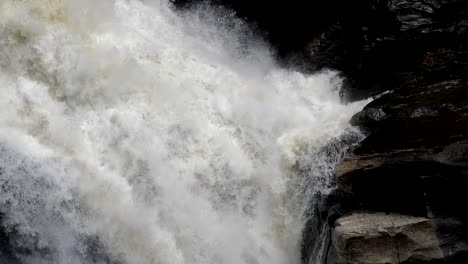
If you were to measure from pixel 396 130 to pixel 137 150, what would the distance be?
429cm

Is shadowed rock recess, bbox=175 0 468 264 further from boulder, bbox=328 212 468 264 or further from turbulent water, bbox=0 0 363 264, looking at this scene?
turbulent water, bbox=0 0 363 264

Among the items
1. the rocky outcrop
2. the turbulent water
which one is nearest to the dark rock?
the rocky outcrop

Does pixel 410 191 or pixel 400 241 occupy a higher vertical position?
pixel 410 191

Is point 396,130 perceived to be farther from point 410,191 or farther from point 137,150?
point 137,150

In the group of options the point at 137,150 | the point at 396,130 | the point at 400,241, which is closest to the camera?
the point at 400,241

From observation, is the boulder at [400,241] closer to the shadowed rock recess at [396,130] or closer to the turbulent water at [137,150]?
the shadowed rock recess at [396,130]

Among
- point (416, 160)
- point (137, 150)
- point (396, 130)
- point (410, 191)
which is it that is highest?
point (396, 130)

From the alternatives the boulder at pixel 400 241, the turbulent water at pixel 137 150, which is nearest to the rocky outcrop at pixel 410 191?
the boulder at pixel 400 241

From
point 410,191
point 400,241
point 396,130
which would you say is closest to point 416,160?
point 410,191

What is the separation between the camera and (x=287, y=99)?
10680 mm

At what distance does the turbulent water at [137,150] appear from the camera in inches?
302

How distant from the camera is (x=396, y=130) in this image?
299 inches

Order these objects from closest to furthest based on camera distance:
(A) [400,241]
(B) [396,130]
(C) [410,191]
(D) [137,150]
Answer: (A) [400,241], (C) [410,191], (B) [396,130], (D) [137,150]

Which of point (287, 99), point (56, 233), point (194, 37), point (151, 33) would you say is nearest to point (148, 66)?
point (151, 33)
